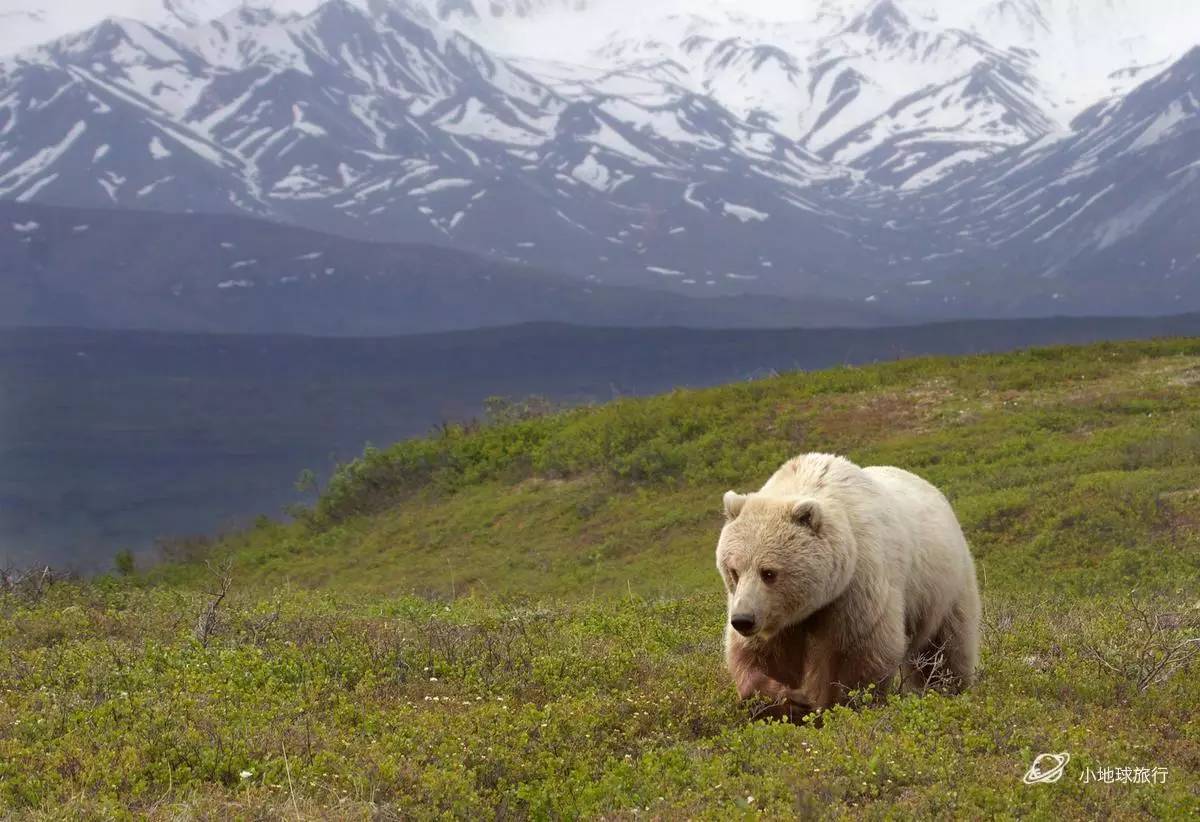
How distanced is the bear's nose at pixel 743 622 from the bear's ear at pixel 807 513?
684mm

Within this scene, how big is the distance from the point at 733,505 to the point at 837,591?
829 mm

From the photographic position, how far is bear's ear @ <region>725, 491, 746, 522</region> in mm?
7543

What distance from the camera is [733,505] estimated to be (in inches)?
299

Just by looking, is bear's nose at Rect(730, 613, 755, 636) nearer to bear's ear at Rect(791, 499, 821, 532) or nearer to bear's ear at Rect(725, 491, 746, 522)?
bear's ear at Rect(791, 499, 821, 532)

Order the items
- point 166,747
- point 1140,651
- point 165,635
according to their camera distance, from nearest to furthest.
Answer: point 166,747 < point 1140,651 < point 165,635

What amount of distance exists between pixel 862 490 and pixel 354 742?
3.44 m

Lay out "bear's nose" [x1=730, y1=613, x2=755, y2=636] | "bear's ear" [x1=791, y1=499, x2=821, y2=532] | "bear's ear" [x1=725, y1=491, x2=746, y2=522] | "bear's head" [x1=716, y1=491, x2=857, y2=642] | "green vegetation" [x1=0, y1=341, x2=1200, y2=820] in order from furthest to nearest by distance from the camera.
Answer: "bear's ear" [x1=725, y1=491, x2=746, y2=522] → "bear's ear" [x1=791, y1=499, x2=821, y2=532] → "bear's head" [x1=716, y1=491, x2=857, y2=642] → "bear's nose" [x1=730, y1=613, x2=755, y2=636] → "green vegetation" [x1=0, y1=341, x2=1200, y2=820]

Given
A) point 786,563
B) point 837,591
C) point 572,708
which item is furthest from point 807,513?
point 572,708

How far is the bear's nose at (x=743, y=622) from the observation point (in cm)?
685

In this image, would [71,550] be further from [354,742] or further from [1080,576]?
[354,742]

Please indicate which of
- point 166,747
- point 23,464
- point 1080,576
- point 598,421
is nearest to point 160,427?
point 23,464

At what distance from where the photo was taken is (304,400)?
126 meters

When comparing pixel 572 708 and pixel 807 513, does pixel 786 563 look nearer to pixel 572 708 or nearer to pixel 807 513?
pixel 807 513

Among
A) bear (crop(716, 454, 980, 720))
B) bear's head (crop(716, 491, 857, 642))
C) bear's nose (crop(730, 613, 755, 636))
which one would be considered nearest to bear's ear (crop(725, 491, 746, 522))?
bear (crop(716, 454, 980, 720))
